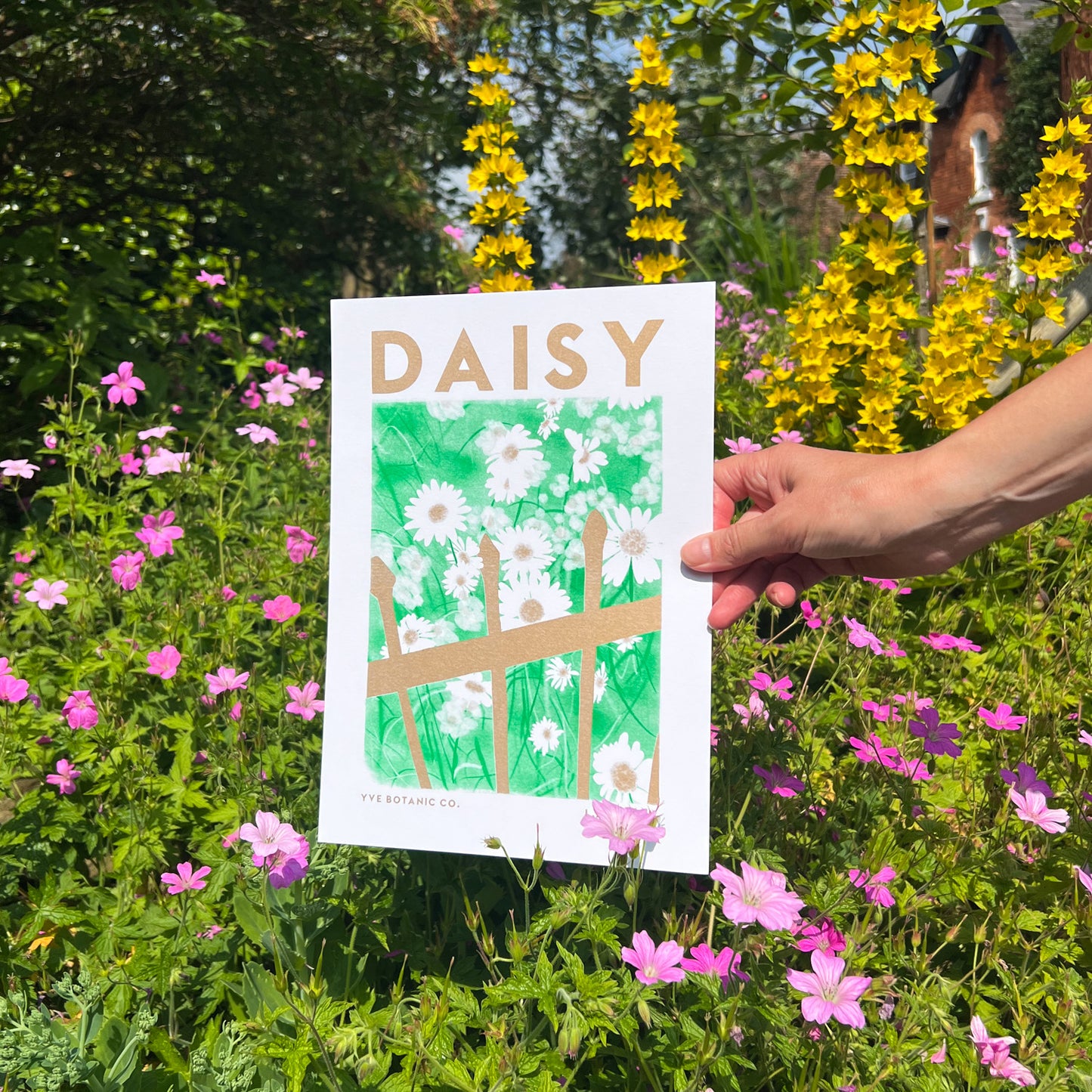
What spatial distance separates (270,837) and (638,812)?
1.64ft

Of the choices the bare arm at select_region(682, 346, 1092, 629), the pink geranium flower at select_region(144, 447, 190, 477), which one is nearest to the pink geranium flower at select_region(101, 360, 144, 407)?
the pink geranium flower at select_region(144, 447, 190, 477)

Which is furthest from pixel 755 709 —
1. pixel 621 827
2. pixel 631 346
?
pixel 631 346

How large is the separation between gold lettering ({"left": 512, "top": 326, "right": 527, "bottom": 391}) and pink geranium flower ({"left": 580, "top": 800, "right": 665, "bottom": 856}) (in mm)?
595

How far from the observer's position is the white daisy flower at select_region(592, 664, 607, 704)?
1263 millimetres

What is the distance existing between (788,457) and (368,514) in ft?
2.24

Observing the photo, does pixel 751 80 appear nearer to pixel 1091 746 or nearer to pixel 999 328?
pixel 999 328

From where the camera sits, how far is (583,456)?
1.29 meters

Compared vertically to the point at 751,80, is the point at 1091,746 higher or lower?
lower

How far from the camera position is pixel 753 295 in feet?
17.0

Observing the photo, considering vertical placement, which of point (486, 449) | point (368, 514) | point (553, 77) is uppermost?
point (553, 77)

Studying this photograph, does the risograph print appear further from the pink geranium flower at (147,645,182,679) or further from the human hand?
the pink geranium flower at (147,645,182,679)

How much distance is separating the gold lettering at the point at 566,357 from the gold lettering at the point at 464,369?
10 cm

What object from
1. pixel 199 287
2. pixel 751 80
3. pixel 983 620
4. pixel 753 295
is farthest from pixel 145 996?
pixel 753 295

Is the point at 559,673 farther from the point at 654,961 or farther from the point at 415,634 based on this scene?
the point at 654,961
